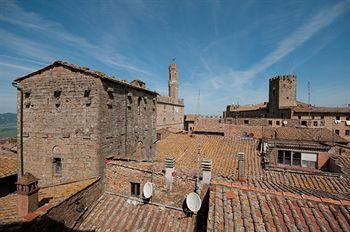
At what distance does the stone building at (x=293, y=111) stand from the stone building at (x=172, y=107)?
12584 millimetres

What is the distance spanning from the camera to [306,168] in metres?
18.1

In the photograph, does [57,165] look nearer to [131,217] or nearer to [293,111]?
[131,217]

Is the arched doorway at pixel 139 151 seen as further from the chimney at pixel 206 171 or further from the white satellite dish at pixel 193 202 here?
the white satellite dish at pixel 193 202

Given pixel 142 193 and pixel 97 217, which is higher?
pixel 142 193

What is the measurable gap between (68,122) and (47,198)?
4.26 meters

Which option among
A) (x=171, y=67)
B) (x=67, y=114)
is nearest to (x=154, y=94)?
(x=67, y=114)

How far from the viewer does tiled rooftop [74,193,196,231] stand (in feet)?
32.5

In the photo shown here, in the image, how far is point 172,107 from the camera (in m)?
51.9

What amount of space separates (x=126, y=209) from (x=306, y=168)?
1553 centimetres

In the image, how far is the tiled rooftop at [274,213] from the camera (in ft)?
18.6

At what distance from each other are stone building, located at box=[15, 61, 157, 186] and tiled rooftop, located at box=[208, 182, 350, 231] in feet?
25.2

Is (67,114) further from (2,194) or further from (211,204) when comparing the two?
(211,204)

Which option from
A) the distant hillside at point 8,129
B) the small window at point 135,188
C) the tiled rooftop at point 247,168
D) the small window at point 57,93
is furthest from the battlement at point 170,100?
the distant hillside at point 8,129

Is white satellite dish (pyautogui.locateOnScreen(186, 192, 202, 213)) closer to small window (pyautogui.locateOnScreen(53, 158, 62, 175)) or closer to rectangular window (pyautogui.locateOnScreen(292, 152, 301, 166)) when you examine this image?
small window (pyautogui.locateOnScreen(53, 158, 62, 175))
